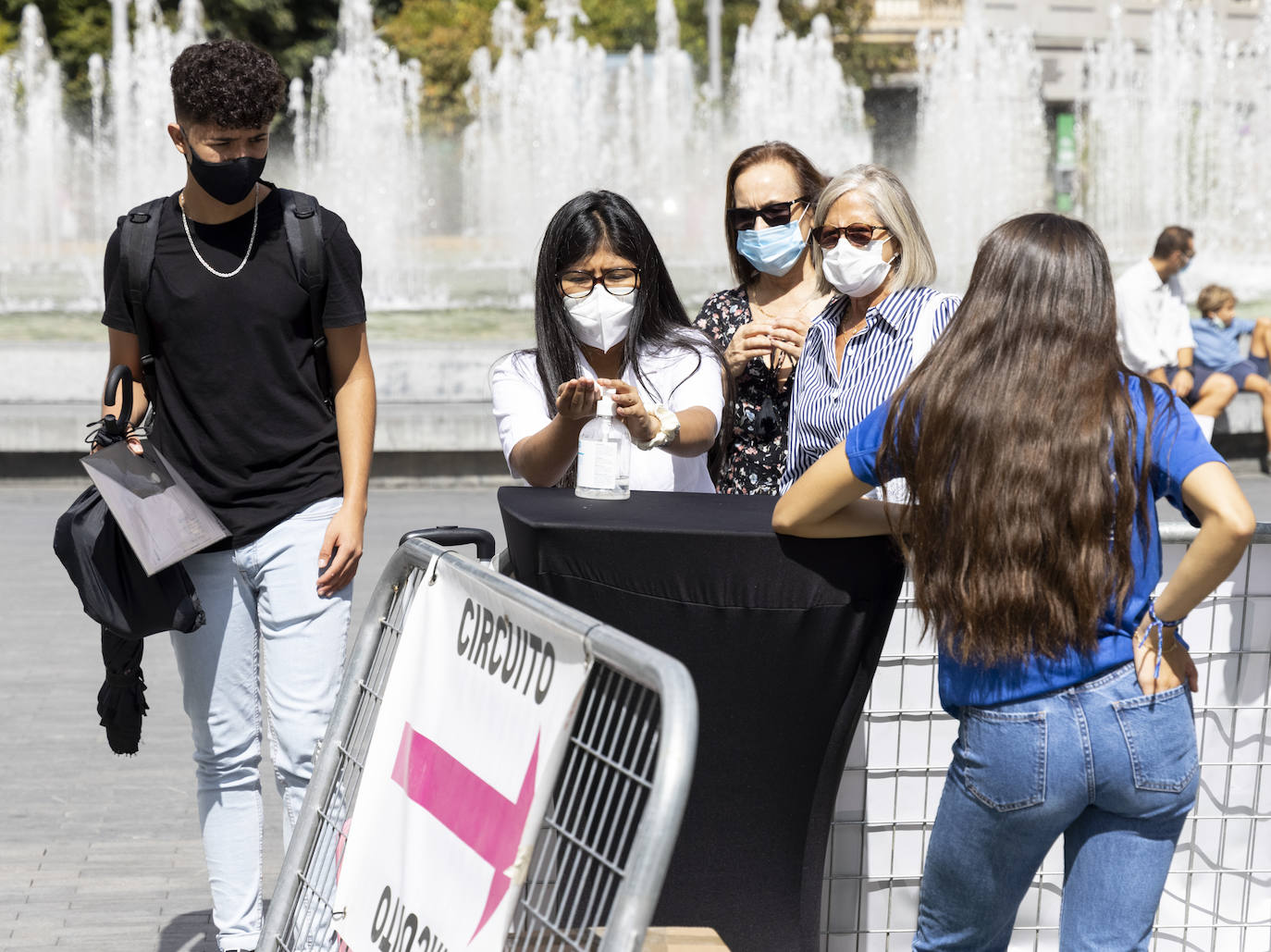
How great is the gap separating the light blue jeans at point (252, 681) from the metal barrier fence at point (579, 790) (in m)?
0.57

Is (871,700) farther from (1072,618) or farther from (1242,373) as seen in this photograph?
(1242,373)

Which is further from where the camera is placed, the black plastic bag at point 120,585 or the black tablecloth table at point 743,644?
the black plastic bag at point 120,585

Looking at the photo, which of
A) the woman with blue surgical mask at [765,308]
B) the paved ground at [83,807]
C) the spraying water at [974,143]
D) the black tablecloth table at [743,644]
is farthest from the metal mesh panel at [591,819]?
the spraying water at [974,143]

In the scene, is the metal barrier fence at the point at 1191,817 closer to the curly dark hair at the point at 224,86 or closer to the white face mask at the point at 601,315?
the white face mask at the point at 601,315

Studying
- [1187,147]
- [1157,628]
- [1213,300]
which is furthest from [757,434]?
[1187,147]

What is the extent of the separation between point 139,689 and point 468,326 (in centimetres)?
1345

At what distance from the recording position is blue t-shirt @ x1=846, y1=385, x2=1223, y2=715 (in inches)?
96.7

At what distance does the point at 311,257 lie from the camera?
10.8ft

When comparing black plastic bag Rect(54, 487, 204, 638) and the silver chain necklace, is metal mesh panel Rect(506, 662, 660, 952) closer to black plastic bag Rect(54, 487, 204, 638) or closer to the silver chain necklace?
black plastic bag Rect(54, 487, 204, 638)

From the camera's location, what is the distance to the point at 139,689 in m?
3.50

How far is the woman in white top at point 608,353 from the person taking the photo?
3.35m

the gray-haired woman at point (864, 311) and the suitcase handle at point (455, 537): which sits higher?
the gray-haired woman at point (864, 311)

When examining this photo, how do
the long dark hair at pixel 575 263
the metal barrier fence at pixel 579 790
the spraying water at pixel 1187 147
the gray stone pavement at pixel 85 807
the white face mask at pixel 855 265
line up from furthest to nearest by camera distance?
1. the spraying water at pixel 1187 147
2. the gray stone pavement at pixel 85 807
3. the white face mask at pixel 855 265
4. the long dark hair at pixel 575 263
5. the metal barrier fence at pixel 579 790

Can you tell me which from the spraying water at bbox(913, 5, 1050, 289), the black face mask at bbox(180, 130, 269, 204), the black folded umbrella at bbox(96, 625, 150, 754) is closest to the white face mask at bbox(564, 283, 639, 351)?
the black face mask at bbox(180, 130, 269, 204)
